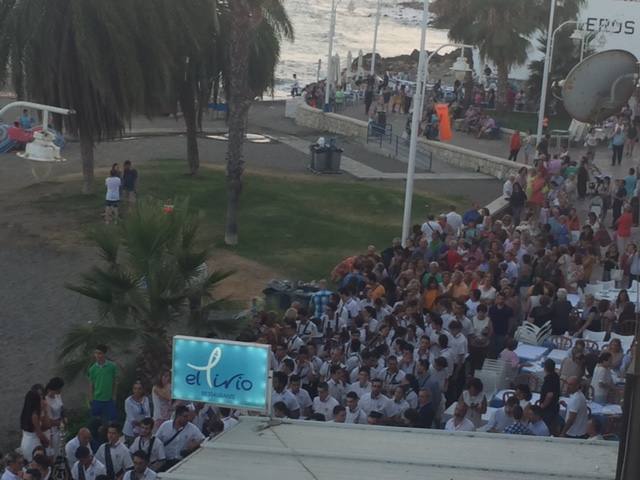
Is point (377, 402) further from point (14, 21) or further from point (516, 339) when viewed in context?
point (14, 21)

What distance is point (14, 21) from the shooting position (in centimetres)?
2847

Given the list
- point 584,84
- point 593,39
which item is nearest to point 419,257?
point 584,84

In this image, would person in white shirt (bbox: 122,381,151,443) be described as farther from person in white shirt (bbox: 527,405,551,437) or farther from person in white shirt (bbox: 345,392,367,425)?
person in white shirt (bbox: 527,405,551,437)

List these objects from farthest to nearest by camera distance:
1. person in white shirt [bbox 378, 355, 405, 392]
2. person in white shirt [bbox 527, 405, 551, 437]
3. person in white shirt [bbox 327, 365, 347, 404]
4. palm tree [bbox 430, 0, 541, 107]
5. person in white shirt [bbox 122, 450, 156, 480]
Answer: palm tree [bbox 430, 0, 541, 107], person in white shirt [bbox 378, 355, 405, 392], person in white shirt [bbox 327, 365, 347, 404], person in white shirt [bbox 527, 405, 551, 437], person in white shirt [bbox 122, 450, 156, 480]

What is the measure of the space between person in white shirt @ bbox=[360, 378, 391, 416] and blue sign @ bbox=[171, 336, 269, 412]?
275 centimetres

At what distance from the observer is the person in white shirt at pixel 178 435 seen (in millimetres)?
11797

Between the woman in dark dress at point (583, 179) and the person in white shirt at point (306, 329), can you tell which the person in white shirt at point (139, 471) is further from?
the woman in dark dress at point (583, 179)

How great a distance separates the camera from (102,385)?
14.1 metres

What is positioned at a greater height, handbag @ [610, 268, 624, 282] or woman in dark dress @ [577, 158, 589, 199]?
woman in dark dress @ [577, 158, 589, 199]

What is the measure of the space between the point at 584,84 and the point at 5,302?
46.6 ft

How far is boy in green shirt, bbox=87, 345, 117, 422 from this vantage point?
14.1 m

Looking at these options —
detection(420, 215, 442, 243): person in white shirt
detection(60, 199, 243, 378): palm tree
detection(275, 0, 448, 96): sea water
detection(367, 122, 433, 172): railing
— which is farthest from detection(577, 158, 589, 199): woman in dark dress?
detection(275, 0, 448, 96): sea water

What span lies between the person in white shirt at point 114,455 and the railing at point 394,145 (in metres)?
26.2

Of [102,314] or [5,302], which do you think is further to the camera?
[5,302]
